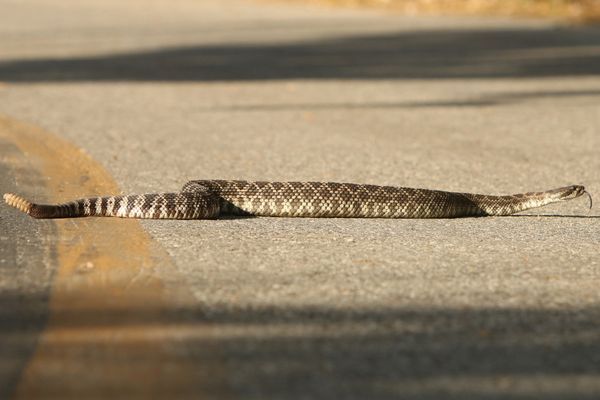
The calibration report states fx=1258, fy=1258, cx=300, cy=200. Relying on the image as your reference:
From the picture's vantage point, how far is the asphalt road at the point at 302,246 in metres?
5.45

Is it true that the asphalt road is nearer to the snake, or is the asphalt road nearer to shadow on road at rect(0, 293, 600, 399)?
shadow on road at rect(0, 293, 600, 399)

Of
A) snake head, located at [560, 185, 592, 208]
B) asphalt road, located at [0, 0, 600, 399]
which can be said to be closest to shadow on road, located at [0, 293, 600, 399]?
asphalt road, located at [0, 0, 600, 399]

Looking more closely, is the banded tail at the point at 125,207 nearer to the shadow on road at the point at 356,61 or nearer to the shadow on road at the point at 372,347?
the shadow on road at the point at 372,347

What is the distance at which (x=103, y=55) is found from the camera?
24.2 meters

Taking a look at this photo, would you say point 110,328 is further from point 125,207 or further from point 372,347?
point 125,207

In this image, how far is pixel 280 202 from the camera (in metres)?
9.51

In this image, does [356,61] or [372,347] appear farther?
[356,61]

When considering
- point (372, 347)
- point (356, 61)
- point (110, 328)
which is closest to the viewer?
point (372, 347)

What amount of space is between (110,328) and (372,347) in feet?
4.11

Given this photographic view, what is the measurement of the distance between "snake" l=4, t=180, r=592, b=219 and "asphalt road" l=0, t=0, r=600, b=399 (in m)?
0.14

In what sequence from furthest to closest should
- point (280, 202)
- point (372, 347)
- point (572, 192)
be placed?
point (572, 192), point (280, 202), point (372, 347)

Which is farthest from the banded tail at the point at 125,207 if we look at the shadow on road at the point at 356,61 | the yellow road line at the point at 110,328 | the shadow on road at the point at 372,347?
the shadow on road at the point at 356,61

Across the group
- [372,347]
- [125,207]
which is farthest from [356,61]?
[372,347]

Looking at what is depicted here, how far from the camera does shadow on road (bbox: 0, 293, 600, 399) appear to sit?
5.21 m
